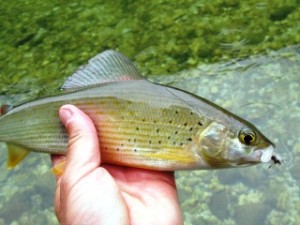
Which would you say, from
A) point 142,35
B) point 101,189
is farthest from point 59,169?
point 142,35

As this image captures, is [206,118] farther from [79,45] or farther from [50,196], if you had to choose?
[79,45]

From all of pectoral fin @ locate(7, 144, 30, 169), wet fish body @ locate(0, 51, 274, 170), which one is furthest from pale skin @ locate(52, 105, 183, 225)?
pectoral fin @ locate(7, 144, 30, 169)

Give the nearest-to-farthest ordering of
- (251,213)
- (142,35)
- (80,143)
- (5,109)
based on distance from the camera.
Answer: (80,143) < (5,109) < (251,213) < (142,35)

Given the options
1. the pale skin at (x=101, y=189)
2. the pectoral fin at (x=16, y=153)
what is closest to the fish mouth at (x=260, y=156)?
the pale skin at (x=101, y=189)

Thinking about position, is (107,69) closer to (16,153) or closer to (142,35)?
(16,153)

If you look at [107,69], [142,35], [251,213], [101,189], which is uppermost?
[107,69]

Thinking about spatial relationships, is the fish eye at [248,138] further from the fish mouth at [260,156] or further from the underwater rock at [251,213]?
the underwater rock at [251,213]

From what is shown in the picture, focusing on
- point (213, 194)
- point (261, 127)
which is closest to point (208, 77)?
point (261, 127)

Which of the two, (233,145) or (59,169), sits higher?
(233,145)
